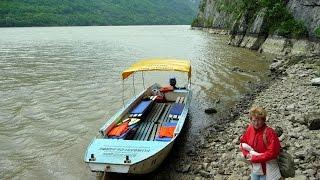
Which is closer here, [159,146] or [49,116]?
[159,146]

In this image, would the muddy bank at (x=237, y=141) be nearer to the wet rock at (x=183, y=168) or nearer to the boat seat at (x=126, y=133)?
the wet rock at (x=183, y=168)

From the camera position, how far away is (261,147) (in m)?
6.99

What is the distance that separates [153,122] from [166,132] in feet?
6.96

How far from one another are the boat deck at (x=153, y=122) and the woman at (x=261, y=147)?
6392 mm

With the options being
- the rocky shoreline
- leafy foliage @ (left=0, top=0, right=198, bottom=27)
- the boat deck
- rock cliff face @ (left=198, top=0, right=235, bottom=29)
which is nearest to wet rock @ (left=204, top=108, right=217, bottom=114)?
the rocky shoreline

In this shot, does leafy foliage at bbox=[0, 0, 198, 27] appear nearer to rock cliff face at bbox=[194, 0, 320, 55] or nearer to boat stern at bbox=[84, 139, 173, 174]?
rock cliff face at bbox=[194, 0, 320, 55]

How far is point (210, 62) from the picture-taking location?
124 ft

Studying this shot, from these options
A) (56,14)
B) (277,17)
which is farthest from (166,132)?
→ (56,14)

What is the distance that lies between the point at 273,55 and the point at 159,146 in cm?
3309

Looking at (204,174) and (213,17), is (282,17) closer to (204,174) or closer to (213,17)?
(204,174)

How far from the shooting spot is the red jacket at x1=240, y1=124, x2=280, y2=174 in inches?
266

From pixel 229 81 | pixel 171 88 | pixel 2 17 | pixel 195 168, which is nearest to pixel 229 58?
pixel 229 81

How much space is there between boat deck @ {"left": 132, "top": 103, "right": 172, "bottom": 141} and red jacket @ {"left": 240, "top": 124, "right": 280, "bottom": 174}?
644 centimetres

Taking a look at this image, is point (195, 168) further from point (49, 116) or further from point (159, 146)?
point (49, 116)
